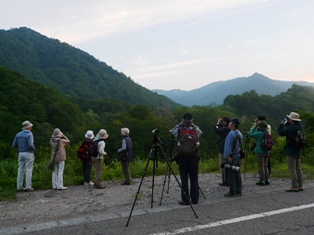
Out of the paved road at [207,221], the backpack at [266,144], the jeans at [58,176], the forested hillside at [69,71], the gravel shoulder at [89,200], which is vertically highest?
the forested hillside at [69,71]

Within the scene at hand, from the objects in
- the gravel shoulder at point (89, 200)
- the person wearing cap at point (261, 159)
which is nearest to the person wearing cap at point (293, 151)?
the gravel shoulder at point (89, 200)

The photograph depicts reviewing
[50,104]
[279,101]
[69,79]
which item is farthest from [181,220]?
[69,79]

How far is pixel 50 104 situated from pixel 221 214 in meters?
66.5

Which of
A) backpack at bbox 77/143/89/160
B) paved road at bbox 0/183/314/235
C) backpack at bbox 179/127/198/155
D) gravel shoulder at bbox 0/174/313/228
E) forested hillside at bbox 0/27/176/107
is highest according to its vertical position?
forested hillside at bbox 0/27/176/107

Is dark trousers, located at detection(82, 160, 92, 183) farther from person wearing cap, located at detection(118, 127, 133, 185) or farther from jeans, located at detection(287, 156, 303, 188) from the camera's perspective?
jeans, located at detection(287, 156, 303, 188)

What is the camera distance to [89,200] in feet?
20.9

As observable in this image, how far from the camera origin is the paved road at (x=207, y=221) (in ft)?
14.5

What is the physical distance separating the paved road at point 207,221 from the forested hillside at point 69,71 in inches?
4789

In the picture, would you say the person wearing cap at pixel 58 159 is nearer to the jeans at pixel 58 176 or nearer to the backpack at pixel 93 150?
the jeans at pixel 58 176

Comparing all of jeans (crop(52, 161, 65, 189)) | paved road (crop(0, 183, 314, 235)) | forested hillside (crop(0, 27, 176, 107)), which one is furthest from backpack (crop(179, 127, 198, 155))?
forested hillside (crop(0, 27, 176, 107))

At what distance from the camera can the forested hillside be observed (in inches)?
5187

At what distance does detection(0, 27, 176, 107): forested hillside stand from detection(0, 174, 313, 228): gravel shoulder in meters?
120

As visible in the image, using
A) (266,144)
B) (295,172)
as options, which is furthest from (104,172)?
(295,172)

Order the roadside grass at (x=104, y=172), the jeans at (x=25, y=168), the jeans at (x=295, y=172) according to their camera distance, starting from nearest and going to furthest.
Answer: the jeans at (x=295, y=172), the jeans at (x=25, y=168), the roadside grass at (x=104, y=172)
